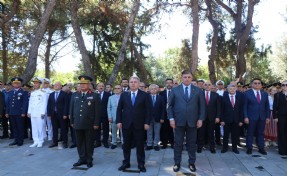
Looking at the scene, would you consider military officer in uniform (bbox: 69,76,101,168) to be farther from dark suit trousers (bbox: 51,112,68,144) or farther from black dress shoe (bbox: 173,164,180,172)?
dark suit trousers (bbox: 51,112,68,144)

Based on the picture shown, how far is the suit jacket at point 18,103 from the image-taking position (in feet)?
29.2

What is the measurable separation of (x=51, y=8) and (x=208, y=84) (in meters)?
7.93

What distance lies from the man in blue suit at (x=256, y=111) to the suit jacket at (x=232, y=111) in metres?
0.15

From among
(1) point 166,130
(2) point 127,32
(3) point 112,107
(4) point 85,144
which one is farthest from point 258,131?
(2) point 127,32

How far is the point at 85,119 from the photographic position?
6316 mm

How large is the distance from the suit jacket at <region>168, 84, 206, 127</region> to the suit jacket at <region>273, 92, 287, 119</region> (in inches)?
106

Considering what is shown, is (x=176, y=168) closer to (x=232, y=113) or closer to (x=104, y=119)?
(x=232, y=113)

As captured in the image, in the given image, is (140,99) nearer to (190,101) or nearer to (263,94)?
(190,101)

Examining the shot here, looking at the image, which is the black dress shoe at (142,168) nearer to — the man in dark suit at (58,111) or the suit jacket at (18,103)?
the man in dark suit at (58,111)

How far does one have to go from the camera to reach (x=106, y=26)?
59.0 ft

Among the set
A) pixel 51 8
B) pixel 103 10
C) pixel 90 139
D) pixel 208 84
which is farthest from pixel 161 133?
pixel 103 10

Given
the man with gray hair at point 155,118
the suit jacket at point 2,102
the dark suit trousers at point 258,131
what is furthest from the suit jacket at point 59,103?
the dark suit trousers at point 258,131

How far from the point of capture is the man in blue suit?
7523 millimetres

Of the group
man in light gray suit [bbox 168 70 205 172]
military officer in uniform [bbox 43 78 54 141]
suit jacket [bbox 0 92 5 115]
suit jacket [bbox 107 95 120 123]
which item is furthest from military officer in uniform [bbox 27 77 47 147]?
man in light gray suit [bbox 168 70 205 172]
